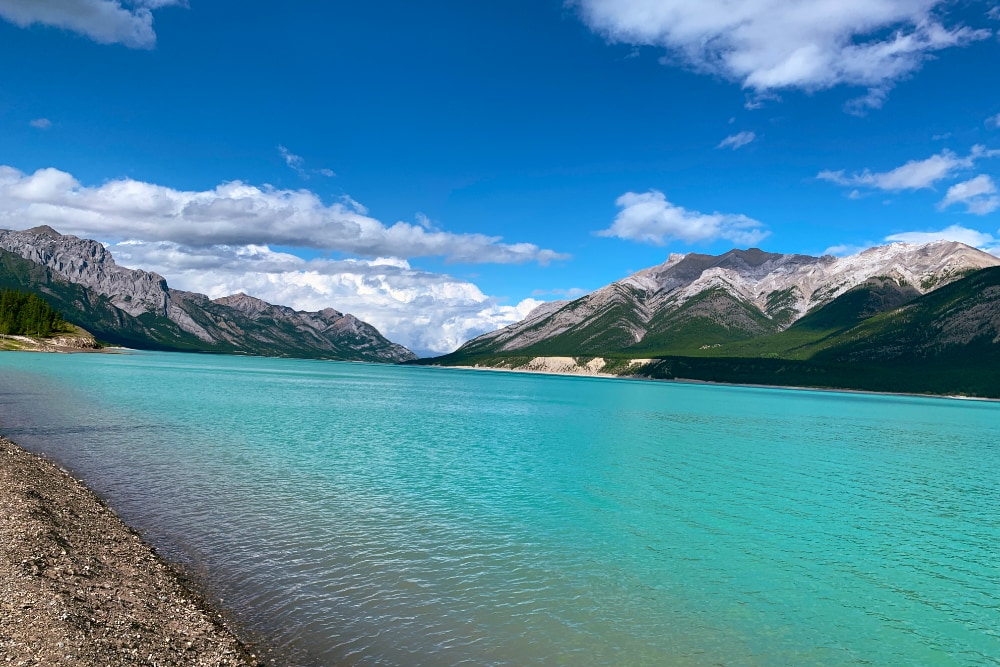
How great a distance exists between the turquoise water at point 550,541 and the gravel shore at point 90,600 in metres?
1.81

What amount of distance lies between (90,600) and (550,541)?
22684 mm

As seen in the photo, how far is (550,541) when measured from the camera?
3472 cm

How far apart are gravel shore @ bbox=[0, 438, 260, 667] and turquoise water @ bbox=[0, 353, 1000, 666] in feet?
5.94

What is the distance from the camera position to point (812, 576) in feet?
102

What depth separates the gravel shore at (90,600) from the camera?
1705cm

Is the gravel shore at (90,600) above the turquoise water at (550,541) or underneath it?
above

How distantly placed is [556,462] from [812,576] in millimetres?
34055

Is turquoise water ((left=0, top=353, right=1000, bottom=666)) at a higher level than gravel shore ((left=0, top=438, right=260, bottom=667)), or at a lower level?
lower

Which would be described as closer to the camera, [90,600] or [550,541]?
[90,600]

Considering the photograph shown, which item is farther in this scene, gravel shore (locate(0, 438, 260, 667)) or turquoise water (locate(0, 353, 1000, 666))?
turquoise water (locate(0, 353, 1000, 666))

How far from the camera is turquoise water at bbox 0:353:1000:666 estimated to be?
22.6m

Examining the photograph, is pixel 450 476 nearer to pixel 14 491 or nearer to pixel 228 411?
pixel 14 491

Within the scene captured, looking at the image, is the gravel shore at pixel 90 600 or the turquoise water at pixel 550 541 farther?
the turquoise water at pixel 550 541

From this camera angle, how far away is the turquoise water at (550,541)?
22641 mm
